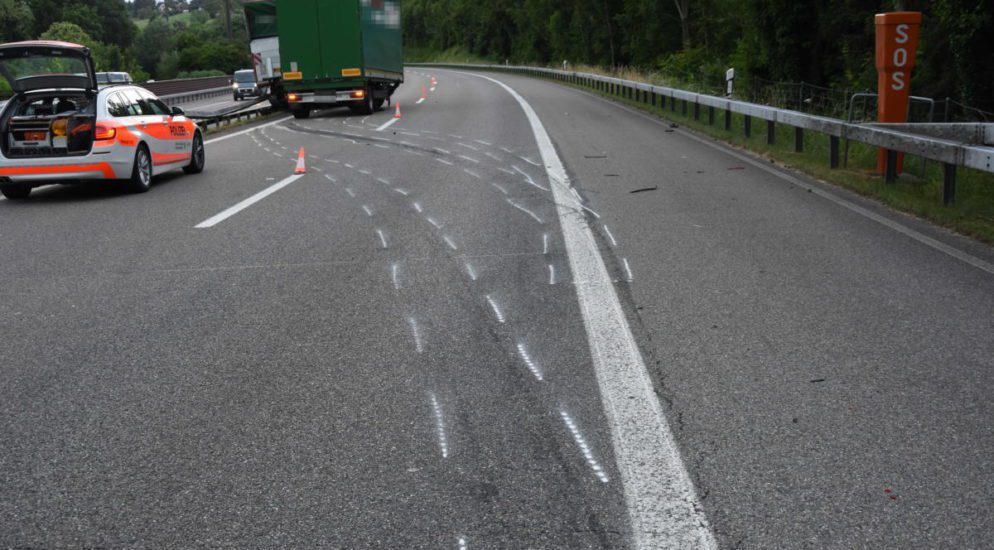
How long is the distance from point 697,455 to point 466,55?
12116 centimetres

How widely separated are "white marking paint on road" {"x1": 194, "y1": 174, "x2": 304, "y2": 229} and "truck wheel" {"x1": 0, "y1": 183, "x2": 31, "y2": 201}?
3192mm

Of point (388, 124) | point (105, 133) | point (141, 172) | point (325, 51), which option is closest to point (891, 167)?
point (141, 172)

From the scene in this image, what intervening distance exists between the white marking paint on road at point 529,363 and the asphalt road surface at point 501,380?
0.9 inches

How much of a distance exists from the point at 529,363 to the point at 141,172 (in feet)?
30.5

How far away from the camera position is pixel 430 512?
3459 mm

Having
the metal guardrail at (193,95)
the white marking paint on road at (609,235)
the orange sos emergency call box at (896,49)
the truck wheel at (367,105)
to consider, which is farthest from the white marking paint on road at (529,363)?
the metal guardrail at (193,95)

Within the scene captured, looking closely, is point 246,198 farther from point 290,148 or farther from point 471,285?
point 290,148

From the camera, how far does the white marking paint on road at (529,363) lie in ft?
16.0

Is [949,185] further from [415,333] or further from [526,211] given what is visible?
[415,333]

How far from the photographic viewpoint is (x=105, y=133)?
1216 centimetres

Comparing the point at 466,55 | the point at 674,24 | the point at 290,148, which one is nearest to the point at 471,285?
the point at 290,148

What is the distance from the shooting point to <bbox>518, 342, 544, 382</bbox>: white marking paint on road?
16.0ft

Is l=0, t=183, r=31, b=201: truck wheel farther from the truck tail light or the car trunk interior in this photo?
the truck tail light

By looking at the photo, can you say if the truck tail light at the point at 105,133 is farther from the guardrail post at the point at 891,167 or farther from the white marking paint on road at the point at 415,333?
the guardrail post at the point at 891,167
